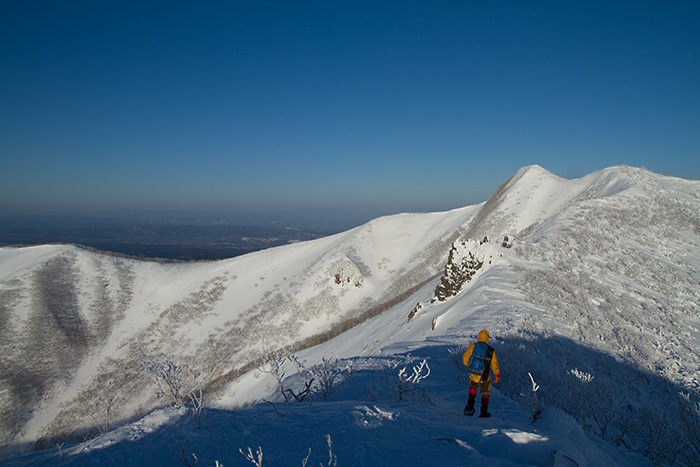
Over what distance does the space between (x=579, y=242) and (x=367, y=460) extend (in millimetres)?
23547

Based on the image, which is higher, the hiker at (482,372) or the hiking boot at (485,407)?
the hiker at (482,372)

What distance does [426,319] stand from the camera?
18.7 meters

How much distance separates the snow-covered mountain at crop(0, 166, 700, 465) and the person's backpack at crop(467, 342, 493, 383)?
828mm

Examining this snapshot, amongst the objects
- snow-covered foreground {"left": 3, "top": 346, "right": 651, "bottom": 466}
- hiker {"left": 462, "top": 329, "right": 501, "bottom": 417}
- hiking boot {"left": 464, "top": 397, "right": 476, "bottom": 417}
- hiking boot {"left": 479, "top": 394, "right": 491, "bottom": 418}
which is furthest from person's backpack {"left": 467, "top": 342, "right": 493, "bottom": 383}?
snow-covered foreground {"left": 3, "top": 346, "right": 651, "bottom": 466}

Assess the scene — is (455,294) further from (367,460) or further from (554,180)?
(554,180)

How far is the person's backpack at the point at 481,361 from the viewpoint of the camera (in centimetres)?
568

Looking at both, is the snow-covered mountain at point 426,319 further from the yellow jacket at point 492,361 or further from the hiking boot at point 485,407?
the yellow jacket at point 492,361

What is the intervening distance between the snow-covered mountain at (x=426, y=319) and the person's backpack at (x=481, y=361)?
83 centimetres

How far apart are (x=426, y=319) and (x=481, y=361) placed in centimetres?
1349

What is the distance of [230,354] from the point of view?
112 ft

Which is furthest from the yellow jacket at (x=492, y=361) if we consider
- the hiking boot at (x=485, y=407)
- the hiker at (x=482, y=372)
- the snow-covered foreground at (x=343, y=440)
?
the snow-covered foreground at (x=343, y=440)

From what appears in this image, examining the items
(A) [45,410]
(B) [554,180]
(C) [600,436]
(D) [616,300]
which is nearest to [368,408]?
(C) [600,436]

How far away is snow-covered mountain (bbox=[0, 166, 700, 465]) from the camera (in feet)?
20.7

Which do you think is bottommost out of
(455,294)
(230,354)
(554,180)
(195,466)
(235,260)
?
(230,354)
